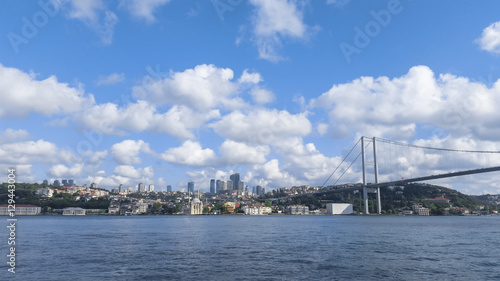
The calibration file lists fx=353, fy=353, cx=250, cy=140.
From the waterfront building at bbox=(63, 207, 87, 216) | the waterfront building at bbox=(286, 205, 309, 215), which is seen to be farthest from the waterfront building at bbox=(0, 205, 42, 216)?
the waterfront building at bbox=(286, 205, 309, 215)

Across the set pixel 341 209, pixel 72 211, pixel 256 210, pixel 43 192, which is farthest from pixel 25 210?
pixel 341 209

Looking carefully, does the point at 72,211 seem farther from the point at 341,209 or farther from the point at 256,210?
the point at 341,209

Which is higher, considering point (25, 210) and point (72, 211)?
point (25, 210)

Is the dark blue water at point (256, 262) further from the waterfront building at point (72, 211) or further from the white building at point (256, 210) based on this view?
the white building at point (256, 210)

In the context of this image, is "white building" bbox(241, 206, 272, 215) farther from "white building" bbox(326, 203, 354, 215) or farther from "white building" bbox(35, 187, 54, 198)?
"white building" bbox(35, 187, 54, 198)

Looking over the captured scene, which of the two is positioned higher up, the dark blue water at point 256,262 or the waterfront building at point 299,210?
the dark blue water at point 256,262

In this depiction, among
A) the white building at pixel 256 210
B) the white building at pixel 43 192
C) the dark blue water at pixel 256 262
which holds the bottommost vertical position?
the white building at pixel 256 210

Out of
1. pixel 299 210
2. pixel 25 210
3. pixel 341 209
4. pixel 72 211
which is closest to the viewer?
pixel 25 210

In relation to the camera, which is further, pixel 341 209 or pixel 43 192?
pixel 43 192

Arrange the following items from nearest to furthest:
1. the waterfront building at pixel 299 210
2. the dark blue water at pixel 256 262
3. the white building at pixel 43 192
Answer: the dark blue water at pixel 256 262, the white building at pixel 43 192, the waterfront building at pixel 299 210

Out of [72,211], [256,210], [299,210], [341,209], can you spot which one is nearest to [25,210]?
[72,211]

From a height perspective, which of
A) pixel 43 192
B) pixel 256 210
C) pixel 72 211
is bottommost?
pixel 256 210

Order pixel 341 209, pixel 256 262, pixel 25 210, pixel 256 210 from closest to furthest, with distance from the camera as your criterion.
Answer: pixel 256 262 → pixel 25 210 → pixel 341 209 → pixel 256 210

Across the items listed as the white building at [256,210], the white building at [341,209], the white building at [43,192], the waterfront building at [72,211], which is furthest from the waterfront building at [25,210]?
the white building at [341,209]
